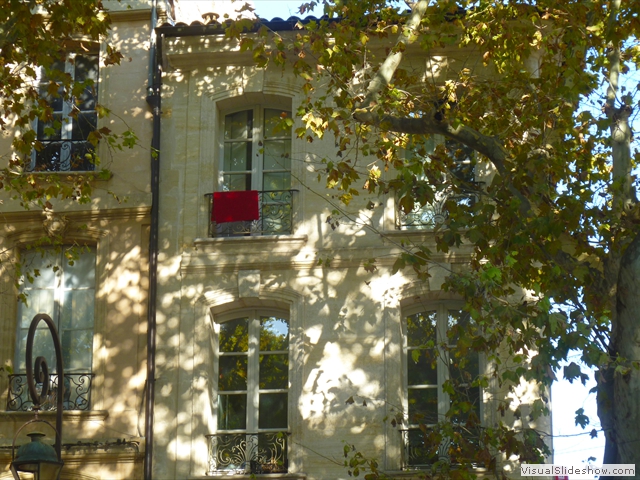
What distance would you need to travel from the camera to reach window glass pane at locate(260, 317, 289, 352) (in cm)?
1462

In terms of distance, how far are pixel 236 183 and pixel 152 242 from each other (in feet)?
4.69

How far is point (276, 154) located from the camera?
1559 cm

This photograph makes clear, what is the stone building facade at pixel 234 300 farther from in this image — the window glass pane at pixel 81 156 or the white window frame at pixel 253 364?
the window glass pane at pixel 81 156

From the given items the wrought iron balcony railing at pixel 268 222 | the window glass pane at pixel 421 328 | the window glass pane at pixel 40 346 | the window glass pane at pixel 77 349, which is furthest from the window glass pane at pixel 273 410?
the window glass pane at pixel 40 346

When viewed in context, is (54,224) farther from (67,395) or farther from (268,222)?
(268,222)

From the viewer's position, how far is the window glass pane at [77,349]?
14594 mm

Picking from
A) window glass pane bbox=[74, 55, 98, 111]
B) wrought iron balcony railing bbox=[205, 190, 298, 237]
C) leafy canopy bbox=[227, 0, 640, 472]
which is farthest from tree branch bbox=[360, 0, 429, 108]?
window glass pane bbox=[74, 55, 98, 111]

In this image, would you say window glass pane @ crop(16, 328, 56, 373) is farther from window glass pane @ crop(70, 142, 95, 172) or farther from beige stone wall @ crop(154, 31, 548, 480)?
window glass pane @ crop(70, 142, 95, 172)

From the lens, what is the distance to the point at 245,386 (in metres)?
14.5

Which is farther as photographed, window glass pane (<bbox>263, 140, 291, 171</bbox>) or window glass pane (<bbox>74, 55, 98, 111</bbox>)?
window glass pane (<bbox>74, 55, 98, 111</bbox>)

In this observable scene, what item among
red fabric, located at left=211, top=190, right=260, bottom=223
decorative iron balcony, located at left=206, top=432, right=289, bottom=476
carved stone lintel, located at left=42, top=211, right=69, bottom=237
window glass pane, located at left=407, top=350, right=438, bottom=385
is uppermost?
red fabric, located at left=211, top=190, right=260, bottom=223

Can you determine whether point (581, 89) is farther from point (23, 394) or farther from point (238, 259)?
point (23, 394)

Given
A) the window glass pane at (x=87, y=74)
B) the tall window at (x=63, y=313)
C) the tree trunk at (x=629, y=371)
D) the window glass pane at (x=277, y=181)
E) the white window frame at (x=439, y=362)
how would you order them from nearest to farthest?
1. the tree trunk at (x=629, y=371)
2. the white window frame at (x=439, y=362)
3. the tall window at (x=63, y=313)
4. the window glass pane at (x=277, y=181)
5. the window glass pane at (x=87, y=74)

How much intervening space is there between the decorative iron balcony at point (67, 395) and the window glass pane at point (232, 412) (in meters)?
1.57
